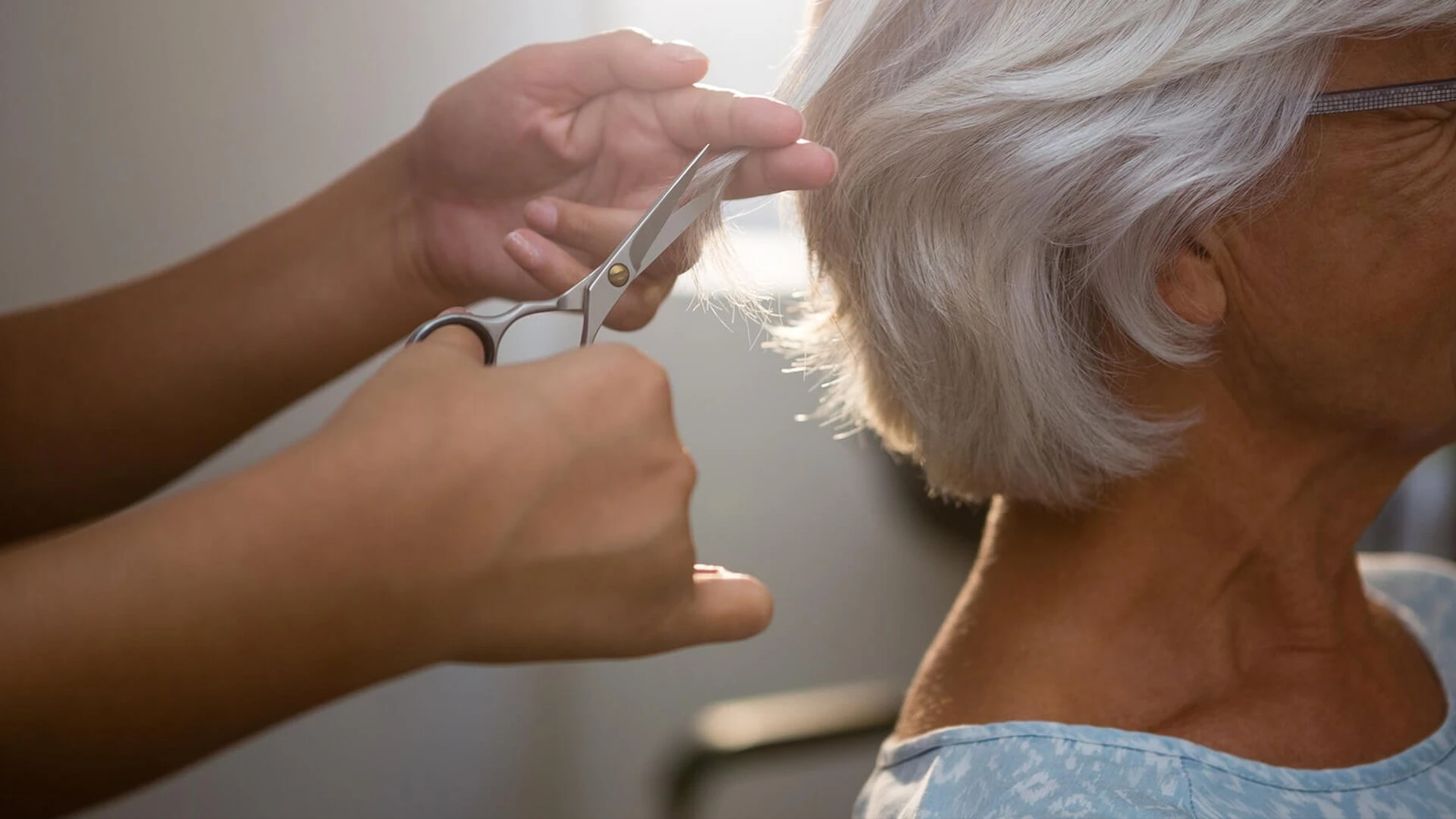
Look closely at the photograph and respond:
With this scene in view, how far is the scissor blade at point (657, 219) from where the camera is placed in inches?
28.5

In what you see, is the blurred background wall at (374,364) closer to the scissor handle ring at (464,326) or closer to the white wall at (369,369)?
the white wall at (369,369)

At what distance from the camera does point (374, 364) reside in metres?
1.65

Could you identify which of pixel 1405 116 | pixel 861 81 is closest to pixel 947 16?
pixel 861 81

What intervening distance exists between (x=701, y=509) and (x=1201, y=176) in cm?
146

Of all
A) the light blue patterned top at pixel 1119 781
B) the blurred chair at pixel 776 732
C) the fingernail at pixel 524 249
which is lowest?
the blurred chair at pixel 776 732

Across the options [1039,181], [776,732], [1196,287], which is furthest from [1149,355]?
[776,732]

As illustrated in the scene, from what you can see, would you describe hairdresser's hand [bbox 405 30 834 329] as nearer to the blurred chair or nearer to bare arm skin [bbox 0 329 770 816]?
bare arm skin [bbox 0 329 770 816]

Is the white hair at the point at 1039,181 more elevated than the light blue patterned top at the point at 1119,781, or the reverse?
the white hair at the point at 1039,181

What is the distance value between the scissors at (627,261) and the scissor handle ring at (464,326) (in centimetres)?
2

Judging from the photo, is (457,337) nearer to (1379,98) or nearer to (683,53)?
(683,53)

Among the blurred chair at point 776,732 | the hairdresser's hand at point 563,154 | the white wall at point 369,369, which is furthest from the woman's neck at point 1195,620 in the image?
the blurred chair at point 776,732

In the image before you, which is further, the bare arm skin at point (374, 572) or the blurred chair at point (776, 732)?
the blurred chair at point (776, 732)

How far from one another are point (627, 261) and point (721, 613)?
0.86 feet

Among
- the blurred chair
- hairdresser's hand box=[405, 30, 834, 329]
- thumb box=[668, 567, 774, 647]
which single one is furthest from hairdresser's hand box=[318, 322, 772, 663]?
the blurred chair
